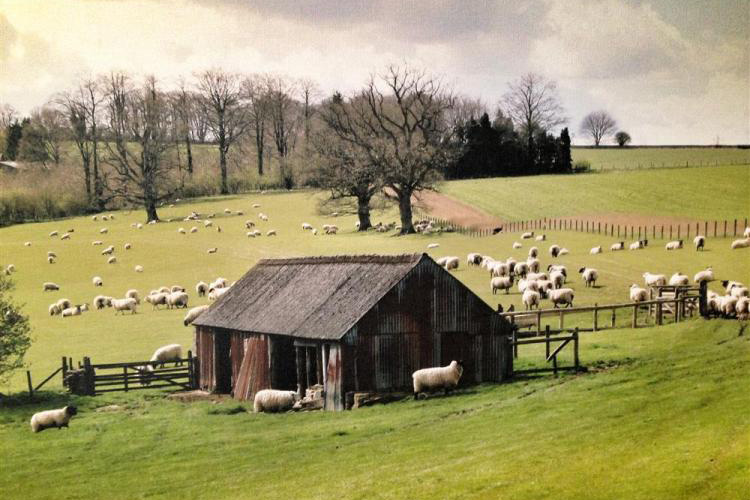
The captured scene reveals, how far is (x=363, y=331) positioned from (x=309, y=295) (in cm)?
353

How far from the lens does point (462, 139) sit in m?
42.3

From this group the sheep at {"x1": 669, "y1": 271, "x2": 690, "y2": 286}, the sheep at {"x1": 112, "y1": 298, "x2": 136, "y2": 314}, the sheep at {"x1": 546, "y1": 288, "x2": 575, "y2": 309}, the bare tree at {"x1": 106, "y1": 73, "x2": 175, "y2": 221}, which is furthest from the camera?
the sheep at {"x1": 112, "y1": 298, "x2": 136, "y2": 314}

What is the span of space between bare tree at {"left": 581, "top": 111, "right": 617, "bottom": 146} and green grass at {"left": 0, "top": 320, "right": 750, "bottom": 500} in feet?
24.8

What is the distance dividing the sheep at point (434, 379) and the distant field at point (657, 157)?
1194cm

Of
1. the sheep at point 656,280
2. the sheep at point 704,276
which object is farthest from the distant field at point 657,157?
the sheep at point 656,280

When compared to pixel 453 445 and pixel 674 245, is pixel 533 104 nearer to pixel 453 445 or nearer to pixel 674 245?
pixel 453 445

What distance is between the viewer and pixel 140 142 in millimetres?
39938

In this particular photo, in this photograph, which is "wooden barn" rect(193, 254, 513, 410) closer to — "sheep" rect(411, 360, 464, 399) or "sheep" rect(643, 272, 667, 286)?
"sheep" rect(411, 360, 464, 399)

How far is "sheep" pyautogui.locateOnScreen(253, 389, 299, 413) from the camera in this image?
2541 cm

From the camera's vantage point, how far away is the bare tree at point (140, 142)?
3488 cm

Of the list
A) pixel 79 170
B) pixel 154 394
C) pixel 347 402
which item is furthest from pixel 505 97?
pixel 79 170

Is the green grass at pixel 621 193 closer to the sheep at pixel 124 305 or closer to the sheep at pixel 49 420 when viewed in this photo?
the sheep at pixel 124 305

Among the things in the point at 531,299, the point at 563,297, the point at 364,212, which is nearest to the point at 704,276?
the point at 563,297

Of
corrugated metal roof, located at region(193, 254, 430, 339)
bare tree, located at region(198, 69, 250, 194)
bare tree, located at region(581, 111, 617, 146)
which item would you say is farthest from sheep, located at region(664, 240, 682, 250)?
bare tree, located at region(198, 69, 250, 194)
